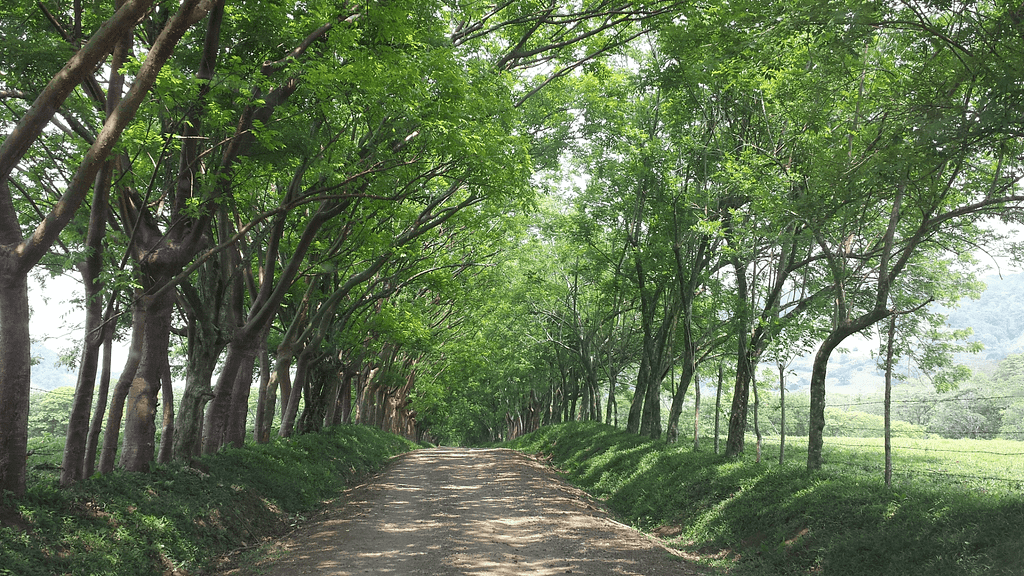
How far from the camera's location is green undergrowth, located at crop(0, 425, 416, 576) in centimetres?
546

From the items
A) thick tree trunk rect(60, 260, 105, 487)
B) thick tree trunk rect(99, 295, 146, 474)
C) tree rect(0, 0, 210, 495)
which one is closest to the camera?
tree rect(0, 0, 210, 495)

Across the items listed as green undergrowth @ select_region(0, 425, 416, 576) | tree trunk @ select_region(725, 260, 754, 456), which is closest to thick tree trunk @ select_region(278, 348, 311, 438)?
green undergrowth @ select_region(0, 425, 416, 576)

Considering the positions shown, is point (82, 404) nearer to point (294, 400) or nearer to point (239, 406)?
Result: point (239, 406)

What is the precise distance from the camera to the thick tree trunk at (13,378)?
576 centimetres

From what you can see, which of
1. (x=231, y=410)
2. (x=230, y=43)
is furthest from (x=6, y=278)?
(x=231, y=410)

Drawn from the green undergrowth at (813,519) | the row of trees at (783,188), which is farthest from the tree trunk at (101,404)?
the row of trees at (783,188)

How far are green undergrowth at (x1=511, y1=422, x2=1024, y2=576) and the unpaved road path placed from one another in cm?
85

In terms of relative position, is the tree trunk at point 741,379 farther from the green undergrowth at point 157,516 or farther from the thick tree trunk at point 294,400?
the thick tree trunk at point 294,400

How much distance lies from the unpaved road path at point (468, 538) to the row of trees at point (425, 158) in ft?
9.62

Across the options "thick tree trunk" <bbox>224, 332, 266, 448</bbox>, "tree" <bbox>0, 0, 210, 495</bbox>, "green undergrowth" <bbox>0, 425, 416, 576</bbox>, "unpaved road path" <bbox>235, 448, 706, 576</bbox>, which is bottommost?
"unpaved road path" <bbox>235, 448, 706, 576</bbox>

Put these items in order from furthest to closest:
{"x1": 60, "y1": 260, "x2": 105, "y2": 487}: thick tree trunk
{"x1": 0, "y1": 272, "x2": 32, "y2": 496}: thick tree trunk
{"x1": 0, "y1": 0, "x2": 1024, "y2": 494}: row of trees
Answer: {"x1": 60, "y1": 260, "x2": 105, "y2": 487}: thick tree trunk, {"x1": 0, "y1": 0, "x2": 1024, "y2": 494}: row of trees, {"x1": 0, "y1": 272, "x2": 32, "y2": 496}: thick tree trunk

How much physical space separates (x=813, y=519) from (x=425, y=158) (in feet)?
25.7

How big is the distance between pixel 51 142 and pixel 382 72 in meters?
6.11

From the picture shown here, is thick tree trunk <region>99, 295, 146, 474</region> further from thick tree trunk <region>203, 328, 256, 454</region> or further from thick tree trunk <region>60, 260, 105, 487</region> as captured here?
thick tree trunk <region>203, 328, 256, 454</region>
